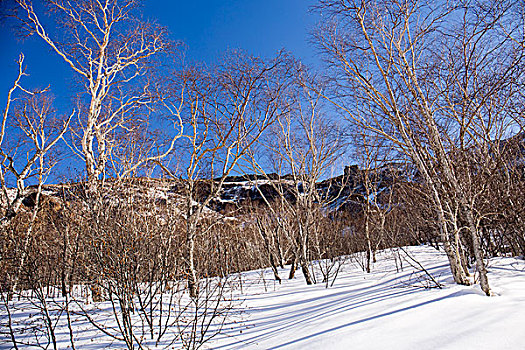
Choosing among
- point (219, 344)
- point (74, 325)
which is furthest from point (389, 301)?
point (74, 325)

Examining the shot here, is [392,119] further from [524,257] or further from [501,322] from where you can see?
[524,257]

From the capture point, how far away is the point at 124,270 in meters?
4.01

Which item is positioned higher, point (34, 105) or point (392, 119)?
point (34, 105)

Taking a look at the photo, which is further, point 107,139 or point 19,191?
point 107,139

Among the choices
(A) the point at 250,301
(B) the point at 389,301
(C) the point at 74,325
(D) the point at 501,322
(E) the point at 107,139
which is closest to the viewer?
(D) the point at 501,322

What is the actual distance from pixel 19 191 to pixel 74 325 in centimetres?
462

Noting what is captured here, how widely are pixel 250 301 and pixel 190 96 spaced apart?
20.9 ft

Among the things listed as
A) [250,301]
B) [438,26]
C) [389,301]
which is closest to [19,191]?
[250,301]

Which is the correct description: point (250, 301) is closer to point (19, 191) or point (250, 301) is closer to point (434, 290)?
point (434, 290)

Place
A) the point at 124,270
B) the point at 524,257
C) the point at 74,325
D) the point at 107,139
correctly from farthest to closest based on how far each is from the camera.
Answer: the point at 107,139
the point at 524,257
the point at 74,325
the point at 124,270

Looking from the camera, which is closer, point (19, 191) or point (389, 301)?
point (389, 301)

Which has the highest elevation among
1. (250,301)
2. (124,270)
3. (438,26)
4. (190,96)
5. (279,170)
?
(190,96)

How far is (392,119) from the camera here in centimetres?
526

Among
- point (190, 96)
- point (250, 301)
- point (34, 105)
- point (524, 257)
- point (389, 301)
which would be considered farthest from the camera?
point (34, 105)
